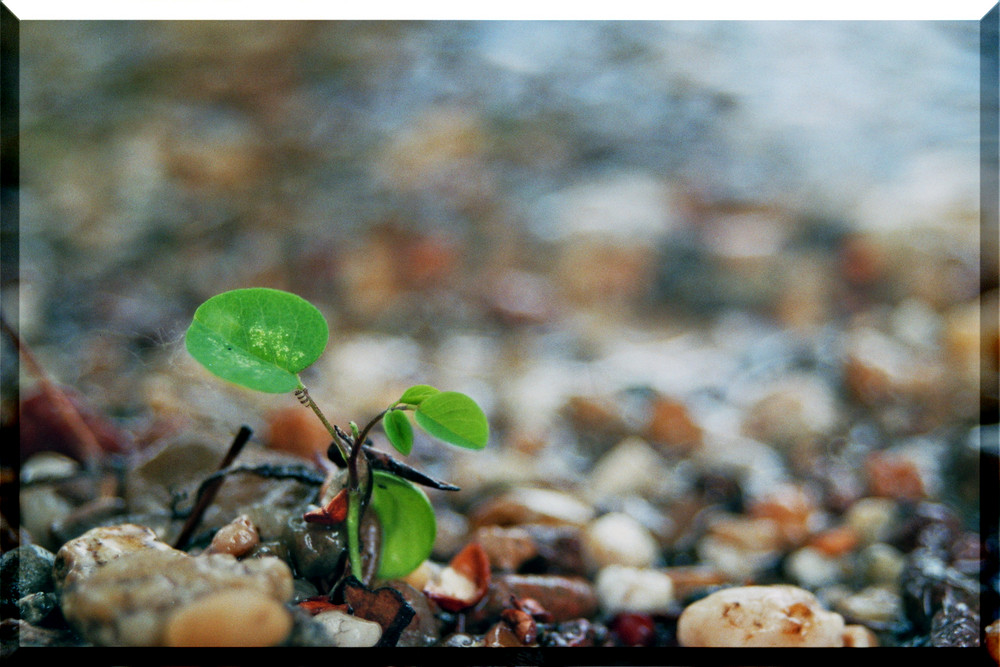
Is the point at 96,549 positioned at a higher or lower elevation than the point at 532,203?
lower

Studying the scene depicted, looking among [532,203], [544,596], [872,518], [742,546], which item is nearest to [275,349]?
[544,596]

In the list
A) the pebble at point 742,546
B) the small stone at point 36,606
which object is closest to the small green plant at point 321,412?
the small stone at point 36,606

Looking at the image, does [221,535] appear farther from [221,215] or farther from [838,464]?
[221,215]

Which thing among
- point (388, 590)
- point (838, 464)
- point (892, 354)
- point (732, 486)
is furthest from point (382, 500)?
point (892, 354)

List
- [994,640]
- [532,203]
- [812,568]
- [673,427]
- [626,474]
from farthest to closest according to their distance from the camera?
1. [532,203]
2. [673,427]
3. [626,474]
4. [812,568]
5. [994,640]

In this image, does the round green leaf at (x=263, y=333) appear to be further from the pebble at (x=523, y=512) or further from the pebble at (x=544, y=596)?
the pebble at (x=523, y=512)

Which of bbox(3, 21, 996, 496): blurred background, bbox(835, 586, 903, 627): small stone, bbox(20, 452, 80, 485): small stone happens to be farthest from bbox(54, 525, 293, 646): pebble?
bbox(3, 21, 996, 496): blurred background

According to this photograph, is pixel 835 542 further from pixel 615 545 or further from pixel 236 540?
pixel 236 540
